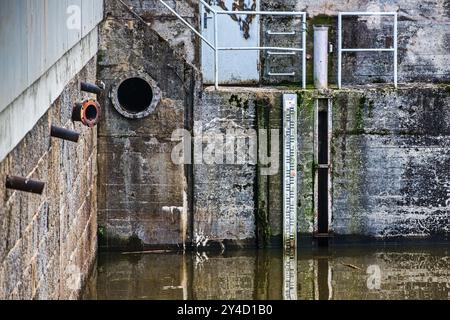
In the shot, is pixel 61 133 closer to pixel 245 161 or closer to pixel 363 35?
pixel 245 161

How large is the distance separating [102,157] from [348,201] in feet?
9.22

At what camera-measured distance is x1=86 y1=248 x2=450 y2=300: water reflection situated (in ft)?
42.4

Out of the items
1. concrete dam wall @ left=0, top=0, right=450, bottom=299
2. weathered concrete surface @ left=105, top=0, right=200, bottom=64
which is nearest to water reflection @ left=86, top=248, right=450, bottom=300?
concrete dam wall @ left=0, top=0, right=450, bottom=299

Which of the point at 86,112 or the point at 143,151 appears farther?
the point at 143,151

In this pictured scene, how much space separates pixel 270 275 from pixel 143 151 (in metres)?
2.06

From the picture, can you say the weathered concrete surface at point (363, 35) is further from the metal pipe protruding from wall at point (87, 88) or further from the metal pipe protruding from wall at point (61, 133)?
the metal pipe protruding from wall at point (61, 133)

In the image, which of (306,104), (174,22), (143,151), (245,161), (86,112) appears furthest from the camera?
(174,22)

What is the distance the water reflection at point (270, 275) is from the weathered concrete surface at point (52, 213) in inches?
19.8

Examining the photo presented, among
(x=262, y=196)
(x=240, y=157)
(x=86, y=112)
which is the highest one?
(x=86, y=112)

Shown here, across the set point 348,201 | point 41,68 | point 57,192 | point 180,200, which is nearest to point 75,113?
point 57,192

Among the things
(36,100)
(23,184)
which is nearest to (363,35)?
(36,100)

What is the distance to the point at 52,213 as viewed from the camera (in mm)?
10023

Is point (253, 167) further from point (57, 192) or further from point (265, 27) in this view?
point (57, 192)

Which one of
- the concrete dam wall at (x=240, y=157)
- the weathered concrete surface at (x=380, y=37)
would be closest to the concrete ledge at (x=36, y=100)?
the concrete dam wall at (x=240, y=157)
